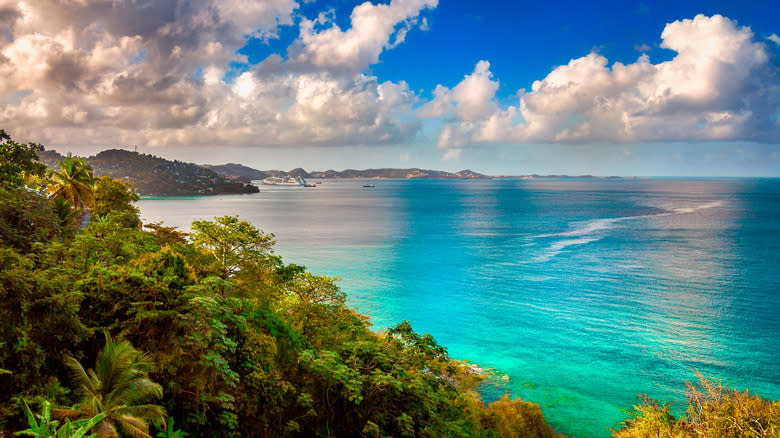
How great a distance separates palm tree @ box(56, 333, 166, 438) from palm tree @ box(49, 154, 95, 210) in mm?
34651

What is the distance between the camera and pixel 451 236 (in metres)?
95.4

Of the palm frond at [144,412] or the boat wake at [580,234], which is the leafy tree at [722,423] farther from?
the boat wake at [580,234]

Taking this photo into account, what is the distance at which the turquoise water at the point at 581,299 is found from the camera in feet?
108

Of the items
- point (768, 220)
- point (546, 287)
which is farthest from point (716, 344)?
point (768, 220)

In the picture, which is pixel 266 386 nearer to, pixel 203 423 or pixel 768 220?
pixel 203 423

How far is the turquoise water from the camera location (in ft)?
108

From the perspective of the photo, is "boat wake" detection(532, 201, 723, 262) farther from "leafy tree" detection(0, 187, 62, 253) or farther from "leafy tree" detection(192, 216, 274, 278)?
"leafy tree" detection(0, 187, 62, 253)

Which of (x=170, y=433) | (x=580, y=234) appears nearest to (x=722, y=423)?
(x=170, y=433)

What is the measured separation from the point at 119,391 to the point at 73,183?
37206 mm

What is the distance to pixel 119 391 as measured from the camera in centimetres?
916

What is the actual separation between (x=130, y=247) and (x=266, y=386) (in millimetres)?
9254

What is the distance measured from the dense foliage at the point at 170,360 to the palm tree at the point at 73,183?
22881 millimetres

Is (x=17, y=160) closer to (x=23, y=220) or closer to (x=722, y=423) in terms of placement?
(x=23, y=220)

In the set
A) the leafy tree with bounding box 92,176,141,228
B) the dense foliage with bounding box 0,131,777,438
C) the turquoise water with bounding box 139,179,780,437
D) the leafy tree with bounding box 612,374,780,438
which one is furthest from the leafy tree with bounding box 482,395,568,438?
the leafy tree with bounding box 92,176,141,228
